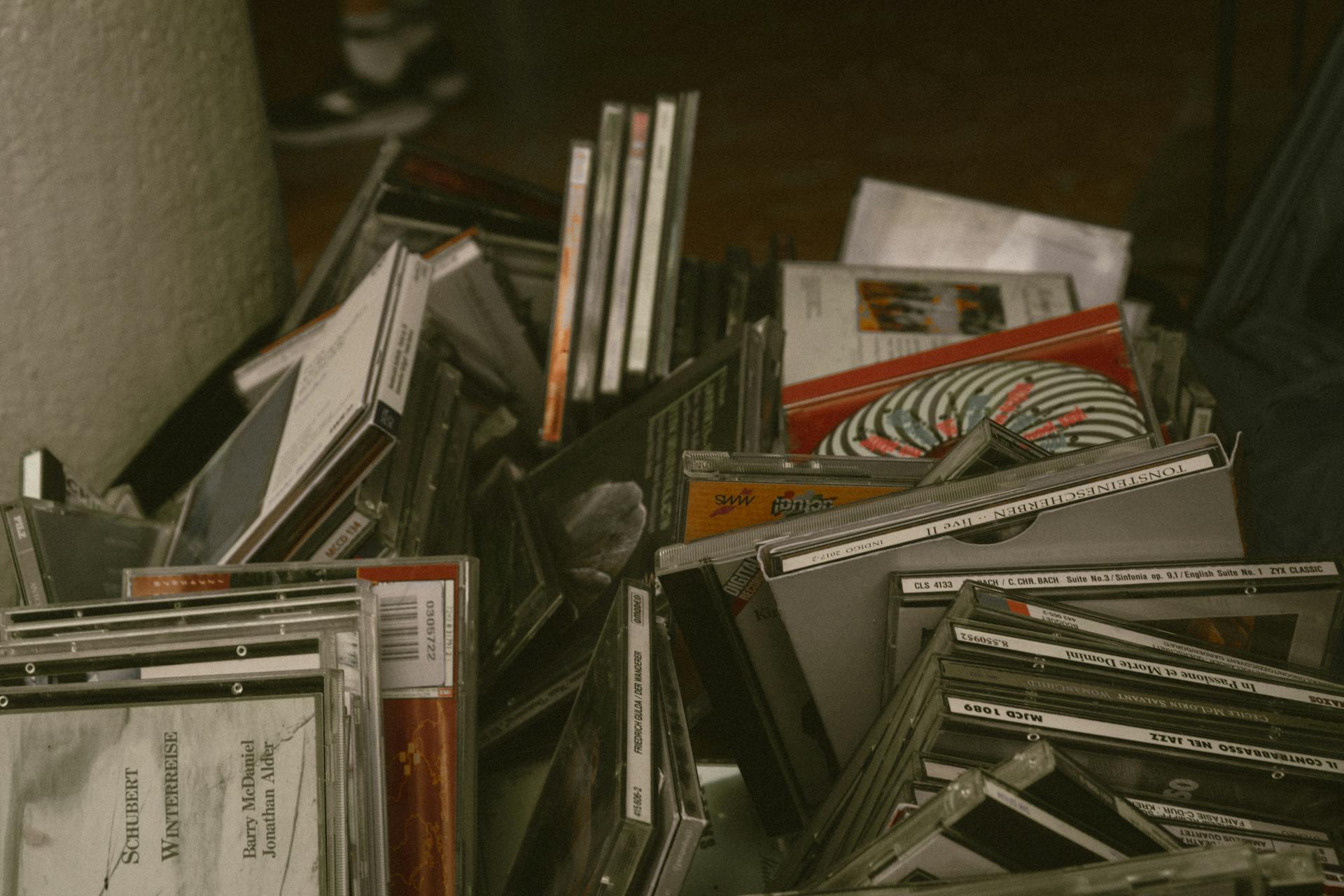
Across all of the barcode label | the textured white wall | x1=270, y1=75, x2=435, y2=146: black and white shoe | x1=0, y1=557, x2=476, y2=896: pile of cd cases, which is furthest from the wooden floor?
x1=0, y1=557, x2=476, y2=896: pile of cd cases

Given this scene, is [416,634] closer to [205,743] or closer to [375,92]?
[205,743]

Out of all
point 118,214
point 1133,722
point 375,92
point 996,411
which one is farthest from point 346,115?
point 1133,722

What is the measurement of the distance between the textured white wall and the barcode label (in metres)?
0.64

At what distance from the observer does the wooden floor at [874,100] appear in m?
2.72

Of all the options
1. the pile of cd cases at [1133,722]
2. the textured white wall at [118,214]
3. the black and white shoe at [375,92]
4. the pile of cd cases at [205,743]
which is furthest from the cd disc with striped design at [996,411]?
the black and white shoe at [375,92]

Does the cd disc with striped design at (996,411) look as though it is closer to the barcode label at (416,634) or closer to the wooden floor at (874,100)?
the barcode label at (416,634)

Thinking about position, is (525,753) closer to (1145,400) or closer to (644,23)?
(1145,400)

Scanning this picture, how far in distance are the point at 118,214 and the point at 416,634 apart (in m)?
0.77

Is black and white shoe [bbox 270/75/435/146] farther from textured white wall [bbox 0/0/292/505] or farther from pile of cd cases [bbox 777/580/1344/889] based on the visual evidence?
pile of cd cases [bbox 777/580/1344/889]

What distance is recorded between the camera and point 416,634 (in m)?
0.94

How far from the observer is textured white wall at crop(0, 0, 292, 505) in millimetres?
1242

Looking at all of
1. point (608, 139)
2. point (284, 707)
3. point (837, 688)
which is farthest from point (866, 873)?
point (608, 139)

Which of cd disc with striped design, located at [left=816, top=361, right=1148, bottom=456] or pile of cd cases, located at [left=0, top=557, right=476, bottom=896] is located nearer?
pile of cd cases, located at [left=0, top=557, right=476, bottom=896]

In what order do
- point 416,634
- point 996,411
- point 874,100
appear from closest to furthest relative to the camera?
point 416,634, point 996,411, point 874,100
